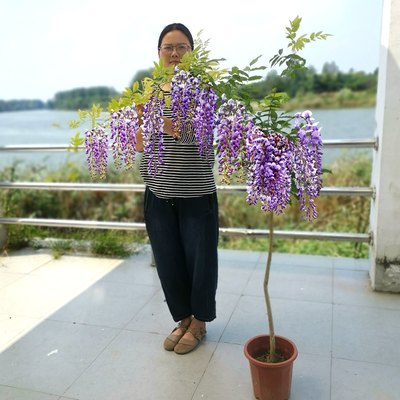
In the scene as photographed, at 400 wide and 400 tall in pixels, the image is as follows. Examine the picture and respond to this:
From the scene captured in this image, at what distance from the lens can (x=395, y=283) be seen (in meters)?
2.81

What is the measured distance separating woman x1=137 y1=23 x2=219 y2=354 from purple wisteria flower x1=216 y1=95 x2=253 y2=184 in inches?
19.2

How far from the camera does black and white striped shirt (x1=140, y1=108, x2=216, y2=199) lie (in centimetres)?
202

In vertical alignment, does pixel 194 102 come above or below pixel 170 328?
above

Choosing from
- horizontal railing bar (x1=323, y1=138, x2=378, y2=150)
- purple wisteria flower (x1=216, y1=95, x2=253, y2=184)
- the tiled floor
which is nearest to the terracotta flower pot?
the tiled floor

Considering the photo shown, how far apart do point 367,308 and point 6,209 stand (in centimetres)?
305

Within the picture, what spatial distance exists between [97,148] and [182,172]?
449mm

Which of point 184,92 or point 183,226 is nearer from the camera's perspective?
point 184,92

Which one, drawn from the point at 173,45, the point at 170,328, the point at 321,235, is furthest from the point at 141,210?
the point at 173,45

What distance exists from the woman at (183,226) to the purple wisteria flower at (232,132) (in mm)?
488

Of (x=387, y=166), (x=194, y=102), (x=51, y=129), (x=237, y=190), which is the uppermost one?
(x=194, y=102)

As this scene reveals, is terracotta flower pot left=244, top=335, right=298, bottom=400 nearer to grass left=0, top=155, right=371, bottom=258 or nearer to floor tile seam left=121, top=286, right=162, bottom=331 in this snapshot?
floor tile seam left=121, top=286, right=162, bottom=331

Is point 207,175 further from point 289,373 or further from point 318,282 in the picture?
point 318,282

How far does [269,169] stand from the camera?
143cm

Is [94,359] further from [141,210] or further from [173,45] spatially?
[141,210]
